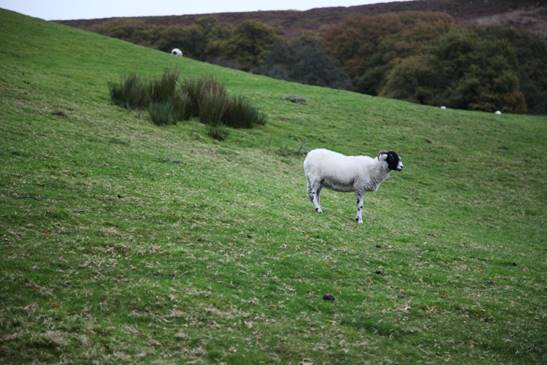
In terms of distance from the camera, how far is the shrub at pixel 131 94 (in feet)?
90.8

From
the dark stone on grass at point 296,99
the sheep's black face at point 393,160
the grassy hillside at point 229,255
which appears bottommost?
the grassy hillside at point 229,255

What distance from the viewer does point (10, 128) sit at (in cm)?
1839

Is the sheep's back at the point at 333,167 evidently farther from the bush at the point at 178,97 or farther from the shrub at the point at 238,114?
the shrub at the point at 238,114

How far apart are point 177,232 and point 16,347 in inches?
210

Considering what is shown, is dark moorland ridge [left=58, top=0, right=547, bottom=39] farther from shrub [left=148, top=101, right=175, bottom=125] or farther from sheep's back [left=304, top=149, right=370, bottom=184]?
sheep's back [left=304, top=149, right=370, bottom=184]

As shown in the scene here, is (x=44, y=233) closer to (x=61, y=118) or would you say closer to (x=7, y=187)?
(x=7, y=187)

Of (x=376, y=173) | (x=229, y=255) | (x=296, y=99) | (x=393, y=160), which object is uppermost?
(x=296, y=99)

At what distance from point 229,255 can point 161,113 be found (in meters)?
16.1

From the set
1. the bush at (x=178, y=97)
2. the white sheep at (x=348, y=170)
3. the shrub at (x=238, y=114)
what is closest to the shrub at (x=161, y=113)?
the bush at (x=178, y=97)

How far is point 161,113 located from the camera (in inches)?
1032

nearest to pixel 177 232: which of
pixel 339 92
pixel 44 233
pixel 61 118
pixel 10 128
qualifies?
pixel 44 233

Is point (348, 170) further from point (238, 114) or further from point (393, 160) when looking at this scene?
point (238, 114)

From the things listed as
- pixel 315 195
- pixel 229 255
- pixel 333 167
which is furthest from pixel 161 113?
pixel 229 255

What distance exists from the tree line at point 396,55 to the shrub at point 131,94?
36.7 metres
